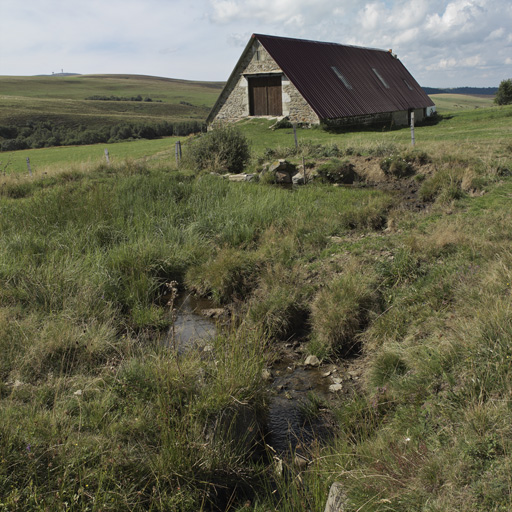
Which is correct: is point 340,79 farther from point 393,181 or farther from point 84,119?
point 84,119

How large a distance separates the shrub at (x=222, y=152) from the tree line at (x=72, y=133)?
28.5 meters

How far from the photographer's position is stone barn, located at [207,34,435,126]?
950 inches

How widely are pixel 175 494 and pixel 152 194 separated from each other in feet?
29.5

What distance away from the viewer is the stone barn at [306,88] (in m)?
24.1

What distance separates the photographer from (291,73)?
79.9 ft

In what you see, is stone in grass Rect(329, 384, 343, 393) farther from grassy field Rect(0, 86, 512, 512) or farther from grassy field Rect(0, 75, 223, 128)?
grassy field Rect(0, 75, 223, 128)

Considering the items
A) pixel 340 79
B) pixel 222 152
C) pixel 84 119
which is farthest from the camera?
pixel 84 119

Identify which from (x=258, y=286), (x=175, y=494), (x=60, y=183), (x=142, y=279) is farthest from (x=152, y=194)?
(x=175, y=494)

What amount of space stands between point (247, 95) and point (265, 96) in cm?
119

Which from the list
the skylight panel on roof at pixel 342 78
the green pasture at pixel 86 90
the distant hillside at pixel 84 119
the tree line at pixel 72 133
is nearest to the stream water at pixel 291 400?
the skylight panel on roof at pixel 342 78

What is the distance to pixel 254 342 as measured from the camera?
5496 millimetres

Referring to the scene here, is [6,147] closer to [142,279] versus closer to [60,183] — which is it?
[60,183]

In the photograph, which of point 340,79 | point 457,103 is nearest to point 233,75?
point 340,79

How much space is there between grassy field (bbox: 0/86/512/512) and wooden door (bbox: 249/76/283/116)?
570 inches
